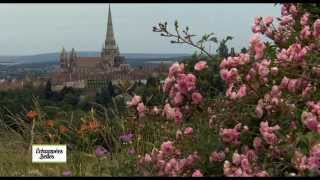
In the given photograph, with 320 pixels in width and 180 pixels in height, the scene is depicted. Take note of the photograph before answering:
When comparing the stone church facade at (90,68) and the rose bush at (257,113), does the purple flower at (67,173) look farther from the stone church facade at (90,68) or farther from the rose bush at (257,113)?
the rose bush at (257,113)

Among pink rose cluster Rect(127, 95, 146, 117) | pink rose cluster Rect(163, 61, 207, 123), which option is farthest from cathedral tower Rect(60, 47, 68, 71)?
pink rose cluster Rect(163, 61, 207, 123)

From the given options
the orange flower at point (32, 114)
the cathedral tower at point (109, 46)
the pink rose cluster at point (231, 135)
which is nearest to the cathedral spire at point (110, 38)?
the cathedral tower at point (109, 46)

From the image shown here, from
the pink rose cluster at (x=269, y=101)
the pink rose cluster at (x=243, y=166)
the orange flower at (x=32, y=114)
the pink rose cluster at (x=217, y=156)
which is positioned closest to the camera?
the pink rose cluster at (x=243, y=166)

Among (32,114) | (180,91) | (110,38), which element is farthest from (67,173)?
(32,114)

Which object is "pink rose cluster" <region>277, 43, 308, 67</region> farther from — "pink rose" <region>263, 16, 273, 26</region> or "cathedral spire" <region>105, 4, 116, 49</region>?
"cathedral spire" <region>105, 4, 116, 49</region>

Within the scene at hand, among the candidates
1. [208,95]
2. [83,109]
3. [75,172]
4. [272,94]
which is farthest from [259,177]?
[83,109]

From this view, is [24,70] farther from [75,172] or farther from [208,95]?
[208,95]

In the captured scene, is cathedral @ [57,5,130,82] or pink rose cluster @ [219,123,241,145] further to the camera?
cathedral @ [57,5,130,82]

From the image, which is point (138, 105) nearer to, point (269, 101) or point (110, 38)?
point (269, 101)
